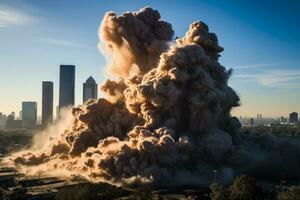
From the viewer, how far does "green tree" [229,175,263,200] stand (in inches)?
1652

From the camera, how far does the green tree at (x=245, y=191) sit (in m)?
42.0

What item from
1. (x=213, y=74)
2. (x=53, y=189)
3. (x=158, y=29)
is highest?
(x=158, y=29)

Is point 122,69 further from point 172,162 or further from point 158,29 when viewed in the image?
point 172,162

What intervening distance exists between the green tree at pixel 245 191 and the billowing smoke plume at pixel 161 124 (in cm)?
1438

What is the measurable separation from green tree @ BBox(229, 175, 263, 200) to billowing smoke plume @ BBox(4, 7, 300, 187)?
14.4 m

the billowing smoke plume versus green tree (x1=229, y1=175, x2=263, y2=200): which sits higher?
the billowing smoke plume

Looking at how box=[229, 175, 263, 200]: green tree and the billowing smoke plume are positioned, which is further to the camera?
the billowing smoke plume

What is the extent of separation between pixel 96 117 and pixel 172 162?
1522 centimetres

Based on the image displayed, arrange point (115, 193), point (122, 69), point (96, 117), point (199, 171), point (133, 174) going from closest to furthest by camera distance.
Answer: point (115, 193)
point (133, 174)
point (199, 171)
point (96, 117)
point (122, 69)

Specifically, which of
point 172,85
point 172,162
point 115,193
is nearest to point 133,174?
point 172,162

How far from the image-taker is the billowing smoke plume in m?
58.8

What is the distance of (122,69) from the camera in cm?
7625

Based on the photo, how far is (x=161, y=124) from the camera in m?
63.1

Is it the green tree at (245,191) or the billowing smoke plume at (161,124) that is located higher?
the billowing smoke plume at (161,124)
